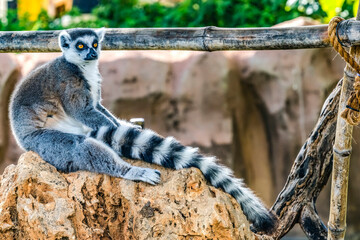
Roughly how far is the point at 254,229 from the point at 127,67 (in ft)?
13.9

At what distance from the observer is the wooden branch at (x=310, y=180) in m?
3.47

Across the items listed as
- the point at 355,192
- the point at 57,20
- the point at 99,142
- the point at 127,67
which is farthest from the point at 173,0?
the point at 99,142

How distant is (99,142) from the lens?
3.33 metres

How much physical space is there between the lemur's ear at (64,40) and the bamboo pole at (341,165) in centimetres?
183

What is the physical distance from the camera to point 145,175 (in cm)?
296

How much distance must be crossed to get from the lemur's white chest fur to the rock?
1.03 meters

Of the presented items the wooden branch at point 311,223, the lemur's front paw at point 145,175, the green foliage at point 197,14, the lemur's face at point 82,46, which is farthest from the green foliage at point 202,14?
the lemur's front paw at point 145,175

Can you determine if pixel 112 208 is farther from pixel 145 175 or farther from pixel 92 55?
pixel 92 55

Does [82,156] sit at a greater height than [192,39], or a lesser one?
lesser

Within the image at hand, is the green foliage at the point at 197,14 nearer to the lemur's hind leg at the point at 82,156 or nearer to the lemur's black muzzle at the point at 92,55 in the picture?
the lemur's black muzzle at the point at 92,55

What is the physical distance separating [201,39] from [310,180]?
1014mm

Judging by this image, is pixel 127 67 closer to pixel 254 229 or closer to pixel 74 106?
pixel 74 106

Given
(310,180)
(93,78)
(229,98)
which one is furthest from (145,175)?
(229,98)

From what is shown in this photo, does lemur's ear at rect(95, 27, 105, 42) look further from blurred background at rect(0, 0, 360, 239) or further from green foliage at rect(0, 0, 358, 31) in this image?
green foliage at rect(0, 0, 358, 31)
